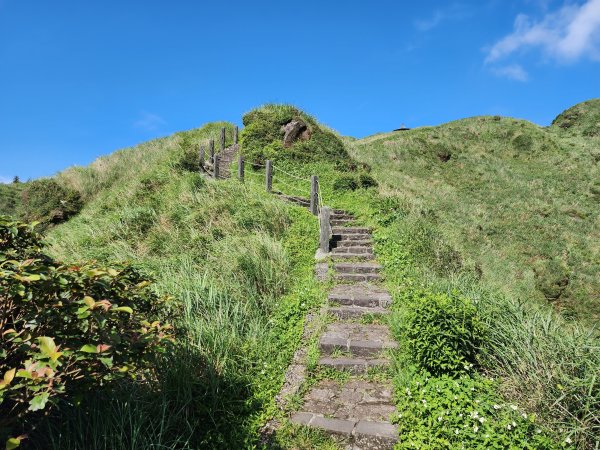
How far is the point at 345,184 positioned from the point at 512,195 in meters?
13.9

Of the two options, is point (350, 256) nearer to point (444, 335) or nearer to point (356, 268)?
point (356, 268)

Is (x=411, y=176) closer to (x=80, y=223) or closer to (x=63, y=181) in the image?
(x=80, y=223)

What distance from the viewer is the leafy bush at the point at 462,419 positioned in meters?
3.84

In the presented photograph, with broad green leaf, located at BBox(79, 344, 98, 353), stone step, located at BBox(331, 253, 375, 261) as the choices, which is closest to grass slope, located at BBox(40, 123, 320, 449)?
stone step, located at BBox(331, 253, 375, 261)

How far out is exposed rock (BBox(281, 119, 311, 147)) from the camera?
20703 millimetres

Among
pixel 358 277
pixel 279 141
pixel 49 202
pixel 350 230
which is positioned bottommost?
pixel 358 277

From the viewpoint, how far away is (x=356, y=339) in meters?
6.48

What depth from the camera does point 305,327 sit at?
6902 mm

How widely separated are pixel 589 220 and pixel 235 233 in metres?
20.9

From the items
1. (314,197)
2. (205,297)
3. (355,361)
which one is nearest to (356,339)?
(355,361)

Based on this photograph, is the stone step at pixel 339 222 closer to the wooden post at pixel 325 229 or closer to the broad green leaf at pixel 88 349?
the wooden post at pixel 325 229

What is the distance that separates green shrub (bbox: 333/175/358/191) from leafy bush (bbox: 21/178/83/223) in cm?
1351

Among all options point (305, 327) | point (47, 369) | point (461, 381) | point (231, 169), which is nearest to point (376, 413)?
point (461, 381)

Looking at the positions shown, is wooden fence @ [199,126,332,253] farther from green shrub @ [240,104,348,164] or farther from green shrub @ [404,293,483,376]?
green shrub @ [404,293,483,376]
